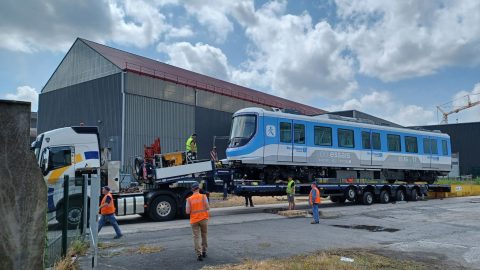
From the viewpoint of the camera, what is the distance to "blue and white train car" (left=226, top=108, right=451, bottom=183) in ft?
59.0

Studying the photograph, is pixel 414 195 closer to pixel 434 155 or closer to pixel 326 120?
pixel 434 155

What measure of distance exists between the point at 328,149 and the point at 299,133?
213 centimetres

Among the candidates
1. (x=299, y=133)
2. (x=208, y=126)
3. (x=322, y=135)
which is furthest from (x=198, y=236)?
(x=208, y=126)

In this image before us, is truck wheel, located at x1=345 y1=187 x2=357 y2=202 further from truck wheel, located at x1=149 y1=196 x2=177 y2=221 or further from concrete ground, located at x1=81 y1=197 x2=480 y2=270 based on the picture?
truck wheel, located at x1=149 y1=196 x2=177 y2=221

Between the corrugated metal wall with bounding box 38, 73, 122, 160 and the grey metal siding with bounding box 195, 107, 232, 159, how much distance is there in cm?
734

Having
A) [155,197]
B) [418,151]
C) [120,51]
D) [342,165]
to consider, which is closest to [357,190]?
[342,165]

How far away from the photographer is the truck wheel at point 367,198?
22939 mm

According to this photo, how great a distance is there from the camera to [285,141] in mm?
18828

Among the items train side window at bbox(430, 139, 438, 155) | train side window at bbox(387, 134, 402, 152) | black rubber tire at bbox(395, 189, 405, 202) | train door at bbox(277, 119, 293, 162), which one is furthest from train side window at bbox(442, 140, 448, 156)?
train door at bbox(277, 119, 293, 162)

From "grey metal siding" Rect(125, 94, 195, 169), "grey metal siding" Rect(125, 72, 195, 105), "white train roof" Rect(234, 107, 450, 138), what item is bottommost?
"white train roof" Rect(234, 107, 450, 138)

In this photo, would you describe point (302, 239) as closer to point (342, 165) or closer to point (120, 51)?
point (342, 165)

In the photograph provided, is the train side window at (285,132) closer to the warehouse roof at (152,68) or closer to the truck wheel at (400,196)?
the truck wheel at (400,196)

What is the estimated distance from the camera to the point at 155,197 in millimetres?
16016

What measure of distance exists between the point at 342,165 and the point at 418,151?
738 cm
